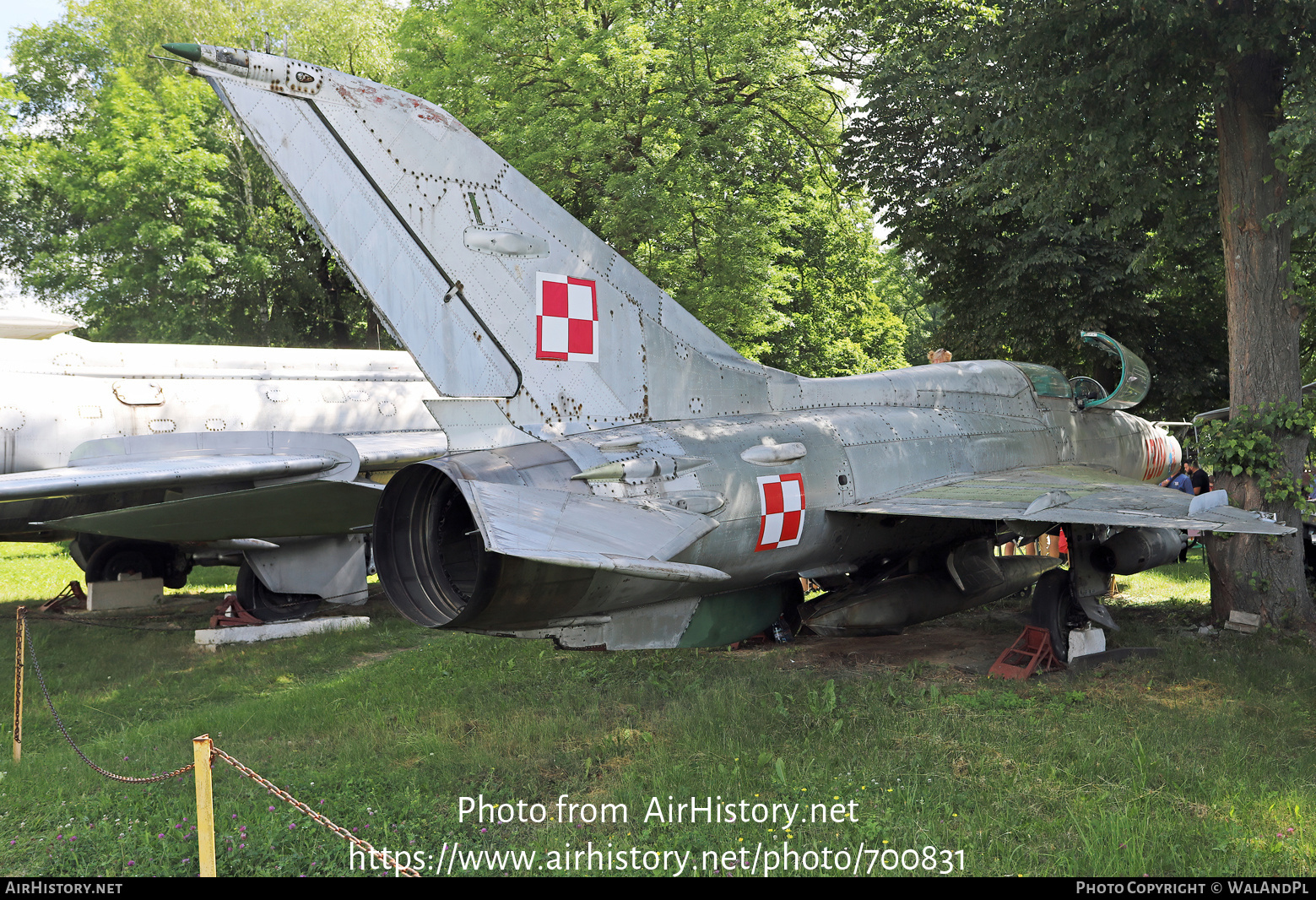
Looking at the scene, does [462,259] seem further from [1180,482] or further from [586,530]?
[1180,482]

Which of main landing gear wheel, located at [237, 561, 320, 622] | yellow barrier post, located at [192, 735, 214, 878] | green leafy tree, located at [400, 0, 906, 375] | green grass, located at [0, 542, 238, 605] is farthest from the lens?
green leafy tree, located at [400, 0, 906, 375]

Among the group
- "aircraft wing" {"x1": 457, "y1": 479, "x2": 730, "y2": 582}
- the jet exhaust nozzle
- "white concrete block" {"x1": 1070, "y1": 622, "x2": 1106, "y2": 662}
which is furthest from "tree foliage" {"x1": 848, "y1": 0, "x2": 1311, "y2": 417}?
"aircraft wing" {"x1": 457, "y1": 479, "x2": 730, "y2": 582}

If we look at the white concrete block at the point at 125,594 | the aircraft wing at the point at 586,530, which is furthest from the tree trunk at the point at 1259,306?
the white concrete block at the point at 125,594

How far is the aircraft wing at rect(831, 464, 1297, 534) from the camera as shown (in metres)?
6.31

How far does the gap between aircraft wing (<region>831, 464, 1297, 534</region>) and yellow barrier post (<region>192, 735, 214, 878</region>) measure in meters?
4.87

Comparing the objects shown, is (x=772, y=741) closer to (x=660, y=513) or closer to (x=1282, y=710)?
(x=660, y=513)

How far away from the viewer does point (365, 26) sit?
2594 centimetres

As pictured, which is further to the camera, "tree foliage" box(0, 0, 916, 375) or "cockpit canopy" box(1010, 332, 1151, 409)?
"tree foliage" box(0, 0, 916, 375)

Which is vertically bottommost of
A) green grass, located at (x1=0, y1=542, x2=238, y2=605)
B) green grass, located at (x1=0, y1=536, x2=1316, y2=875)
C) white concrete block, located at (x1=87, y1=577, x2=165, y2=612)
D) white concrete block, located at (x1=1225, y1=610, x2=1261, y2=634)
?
green grass, located at (x1=0, y1=542, x2=238, y2=605)

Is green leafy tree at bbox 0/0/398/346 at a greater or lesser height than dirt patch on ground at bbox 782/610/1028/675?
greater

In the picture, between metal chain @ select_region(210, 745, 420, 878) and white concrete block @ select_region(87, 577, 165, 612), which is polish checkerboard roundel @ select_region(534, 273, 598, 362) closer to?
metal chain @ select_region(210, 745, 420, 878)

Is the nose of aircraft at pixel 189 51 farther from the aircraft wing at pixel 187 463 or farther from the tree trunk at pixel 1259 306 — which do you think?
the tree trunk at pixel 1259 306

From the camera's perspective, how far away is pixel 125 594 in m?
12.3

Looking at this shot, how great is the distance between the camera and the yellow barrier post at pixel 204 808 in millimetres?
3793
